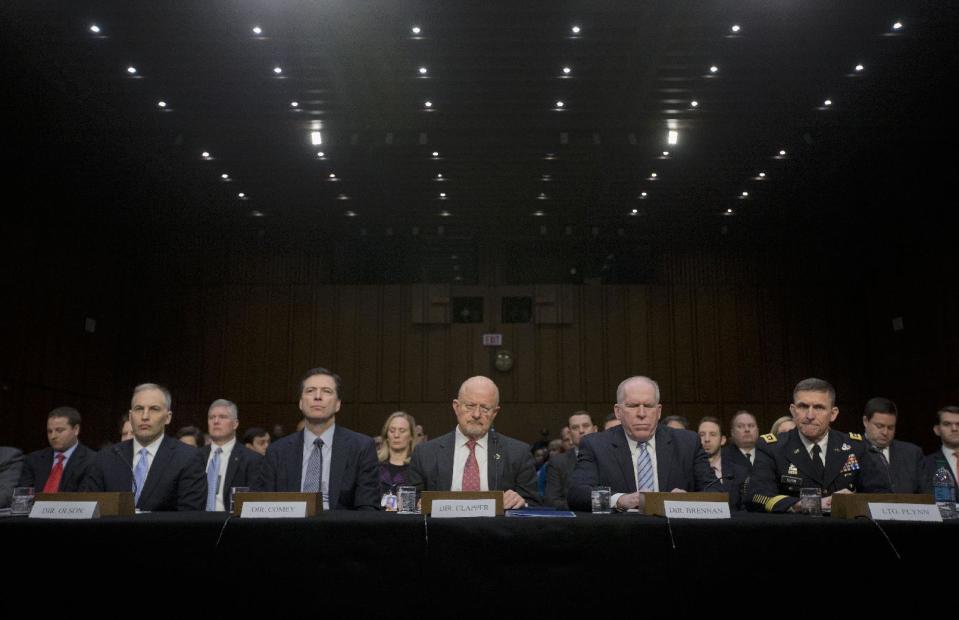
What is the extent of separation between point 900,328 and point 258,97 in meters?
12.1

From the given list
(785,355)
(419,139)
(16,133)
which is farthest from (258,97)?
(785,355)

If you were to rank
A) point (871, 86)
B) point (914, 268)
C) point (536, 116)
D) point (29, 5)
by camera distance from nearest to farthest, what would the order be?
point (29, 5) < point (871, 86) < point (536, 116) < point (914, 268)

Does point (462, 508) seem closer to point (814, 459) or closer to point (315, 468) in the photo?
point (315, 468)

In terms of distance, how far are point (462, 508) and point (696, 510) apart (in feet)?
2.52

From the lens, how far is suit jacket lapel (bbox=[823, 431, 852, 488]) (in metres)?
3.60

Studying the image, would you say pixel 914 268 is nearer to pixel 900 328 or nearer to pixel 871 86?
pixel 900 328

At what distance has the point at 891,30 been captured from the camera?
26.2ft

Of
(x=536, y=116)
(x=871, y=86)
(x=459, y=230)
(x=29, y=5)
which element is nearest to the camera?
(x=29, y=5)

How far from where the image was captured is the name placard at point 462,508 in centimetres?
237

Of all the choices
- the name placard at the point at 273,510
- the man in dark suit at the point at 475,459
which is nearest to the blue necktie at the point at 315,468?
the man in dark suit at the point at 475,459

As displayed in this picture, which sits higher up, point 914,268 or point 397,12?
point 397,12

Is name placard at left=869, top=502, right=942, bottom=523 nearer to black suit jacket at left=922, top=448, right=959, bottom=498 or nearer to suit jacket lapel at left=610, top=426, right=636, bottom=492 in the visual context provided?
suit jacket lapel at left=610, top=426, right=636, bottom=492

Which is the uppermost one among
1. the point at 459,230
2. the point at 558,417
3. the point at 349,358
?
the point at 459,230

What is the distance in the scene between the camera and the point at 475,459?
4156 mm
